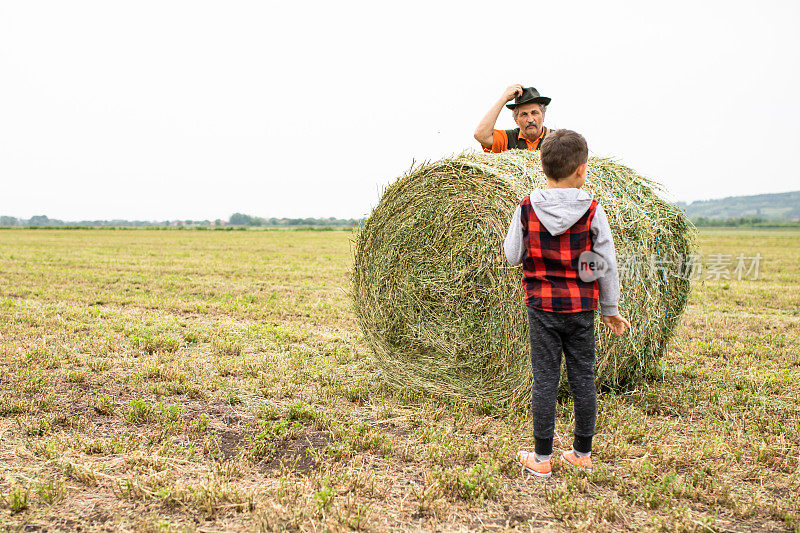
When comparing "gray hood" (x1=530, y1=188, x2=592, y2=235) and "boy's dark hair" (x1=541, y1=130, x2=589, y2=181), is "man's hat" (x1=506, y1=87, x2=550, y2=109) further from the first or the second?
"gray hood" (x1=530, y1=188, x2=592, y2=235)

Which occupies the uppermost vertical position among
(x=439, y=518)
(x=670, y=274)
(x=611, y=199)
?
(x=611, y=199)

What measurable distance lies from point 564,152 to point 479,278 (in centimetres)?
151

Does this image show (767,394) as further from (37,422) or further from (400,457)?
(37,422)

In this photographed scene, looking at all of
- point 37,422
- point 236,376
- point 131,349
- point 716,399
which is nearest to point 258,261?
point 131,349

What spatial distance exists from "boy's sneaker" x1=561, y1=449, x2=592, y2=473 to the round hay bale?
0.78 metres

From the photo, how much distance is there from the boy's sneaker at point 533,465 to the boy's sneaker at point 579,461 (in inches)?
6.4

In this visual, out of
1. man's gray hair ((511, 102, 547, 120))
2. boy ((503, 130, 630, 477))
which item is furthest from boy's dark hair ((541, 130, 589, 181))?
man's gray hair ((511, 102, 547, 120))

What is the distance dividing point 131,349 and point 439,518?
4.25 metres

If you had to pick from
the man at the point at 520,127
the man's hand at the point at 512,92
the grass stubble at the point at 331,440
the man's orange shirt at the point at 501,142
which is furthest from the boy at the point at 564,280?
the man's orange shirt at the point at 501,142

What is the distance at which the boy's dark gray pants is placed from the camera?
3314mm

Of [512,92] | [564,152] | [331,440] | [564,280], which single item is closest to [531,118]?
[512,92]

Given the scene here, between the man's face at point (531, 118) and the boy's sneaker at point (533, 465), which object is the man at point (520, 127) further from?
the boy's sneaker at point (533, 465)

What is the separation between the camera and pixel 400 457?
352cm

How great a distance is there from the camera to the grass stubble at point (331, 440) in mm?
2867
